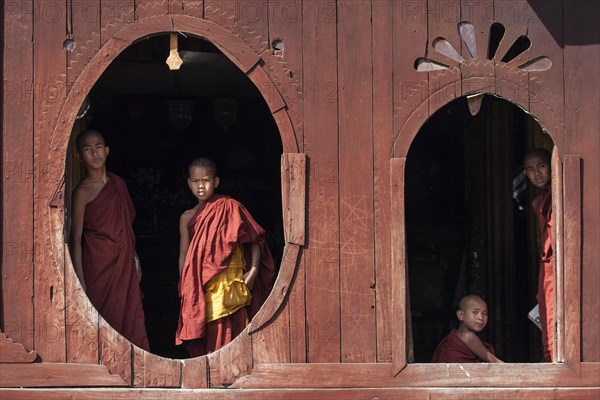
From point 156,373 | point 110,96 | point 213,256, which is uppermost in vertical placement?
point 110,96

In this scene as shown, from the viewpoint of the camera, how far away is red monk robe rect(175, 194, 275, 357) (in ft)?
21.9

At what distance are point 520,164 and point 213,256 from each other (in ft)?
9.96

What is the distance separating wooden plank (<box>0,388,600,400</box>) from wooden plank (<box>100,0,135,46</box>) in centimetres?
183

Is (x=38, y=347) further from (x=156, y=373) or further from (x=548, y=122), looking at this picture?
(x=548, y=122)

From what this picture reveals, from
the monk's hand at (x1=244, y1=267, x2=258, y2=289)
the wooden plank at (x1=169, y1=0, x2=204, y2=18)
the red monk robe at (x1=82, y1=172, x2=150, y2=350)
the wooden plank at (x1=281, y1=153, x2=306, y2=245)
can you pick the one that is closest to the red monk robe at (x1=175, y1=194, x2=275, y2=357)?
the monk's hand at (x1=244, y1=267, x2=258, y2=289)

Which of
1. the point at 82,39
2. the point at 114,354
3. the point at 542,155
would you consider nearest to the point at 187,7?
the point at 82,39

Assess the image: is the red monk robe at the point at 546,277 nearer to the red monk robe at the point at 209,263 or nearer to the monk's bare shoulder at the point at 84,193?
the red monk robe at the point at 209,263

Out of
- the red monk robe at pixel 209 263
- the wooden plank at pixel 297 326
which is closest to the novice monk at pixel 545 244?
the wooden plank at pixel 297 326

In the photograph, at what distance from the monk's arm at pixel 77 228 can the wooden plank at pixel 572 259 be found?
258 centimetres

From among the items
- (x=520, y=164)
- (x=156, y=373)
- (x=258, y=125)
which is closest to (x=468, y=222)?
(x=520, y=164)

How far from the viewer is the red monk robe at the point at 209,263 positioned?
6660 millimetres

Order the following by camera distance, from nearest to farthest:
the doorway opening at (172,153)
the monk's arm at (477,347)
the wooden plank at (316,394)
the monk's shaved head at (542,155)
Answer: the wooden plank at (316,394) → the monk's arm at (477,347) → the monk's shaved head at (542,155) → the doorway opening at (172,153)

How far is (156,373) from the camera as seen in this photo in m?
6.20

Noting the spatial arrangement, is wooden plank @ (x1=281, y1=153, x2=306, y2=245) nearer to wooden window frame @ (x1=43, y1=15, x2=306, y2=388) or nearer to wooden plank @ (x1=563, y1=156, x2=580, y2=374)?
wooden window frame @ (x1=43, y1=15, x2=306, y2=388)
